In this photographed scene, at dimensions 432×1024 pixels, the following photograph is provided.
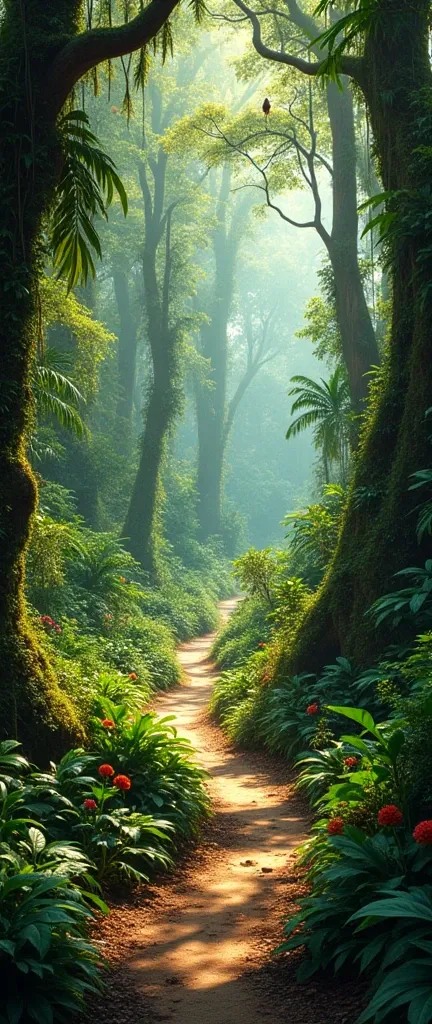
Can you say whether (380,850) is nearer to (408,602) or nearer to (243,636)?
(408,602)

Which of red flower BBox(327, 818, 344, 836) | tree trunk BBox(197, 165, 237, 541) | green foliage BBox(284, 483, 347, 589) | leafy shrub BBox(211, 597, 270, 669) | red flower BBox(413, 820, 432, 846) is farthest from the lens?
tree trunk BBox(197, 165, 237, 541)

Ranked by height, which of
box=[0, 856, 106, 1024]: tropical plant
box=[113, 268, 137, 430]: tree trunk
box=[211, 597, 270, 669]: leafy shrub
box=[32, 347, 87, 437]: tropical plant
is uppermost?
box=[113, 268, 137, 430]: tree trunk

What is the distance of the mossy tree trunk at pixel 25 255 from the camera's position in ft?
19.7

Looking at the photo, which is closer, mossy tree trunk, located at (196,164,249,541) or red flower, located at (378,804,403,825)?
red flower, located at (378,804,403,825)

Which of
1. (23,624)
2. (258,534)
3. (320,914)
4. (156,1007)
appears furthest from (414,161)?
(258,534)

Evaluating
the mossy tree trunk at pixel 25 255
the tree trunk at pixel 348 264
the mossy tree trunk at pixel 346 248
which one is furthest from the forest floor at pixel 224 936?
the mossy tree trunk at pixel 346 248

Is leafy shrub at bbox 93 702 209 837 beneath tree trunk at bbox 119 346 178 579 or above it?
beneath

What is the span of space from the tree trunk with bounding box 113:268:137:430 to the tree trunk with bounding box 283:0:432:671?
24275mm

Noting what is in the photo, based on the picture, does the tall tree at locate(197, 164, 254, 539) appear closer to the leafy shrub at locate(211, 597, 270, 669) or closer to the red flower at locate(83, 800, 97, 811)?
the leafy shrub at locate(211, 597, 270, 669)

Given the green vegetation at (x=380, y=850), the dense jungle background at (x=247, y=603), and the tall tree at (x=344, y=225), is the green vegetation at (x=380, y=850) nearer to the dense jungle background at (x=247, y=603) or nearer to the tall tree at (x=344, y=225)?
the dense jungle background at (x=247, y=603)

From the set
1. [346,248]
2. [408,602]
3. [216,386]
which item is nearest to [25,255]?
[408,602]

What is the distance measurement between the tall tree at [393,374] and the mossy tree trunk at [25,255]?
8.74 feet

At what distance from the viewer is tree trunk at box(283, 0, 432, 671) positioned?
26.3 ft

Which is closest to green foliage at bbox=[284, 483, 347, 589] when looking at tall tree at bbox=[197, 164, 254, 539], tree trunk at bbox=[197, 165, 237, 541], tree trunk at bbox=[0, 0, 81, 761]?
tree trunk at bbox=[0, 0, 81, 761]
